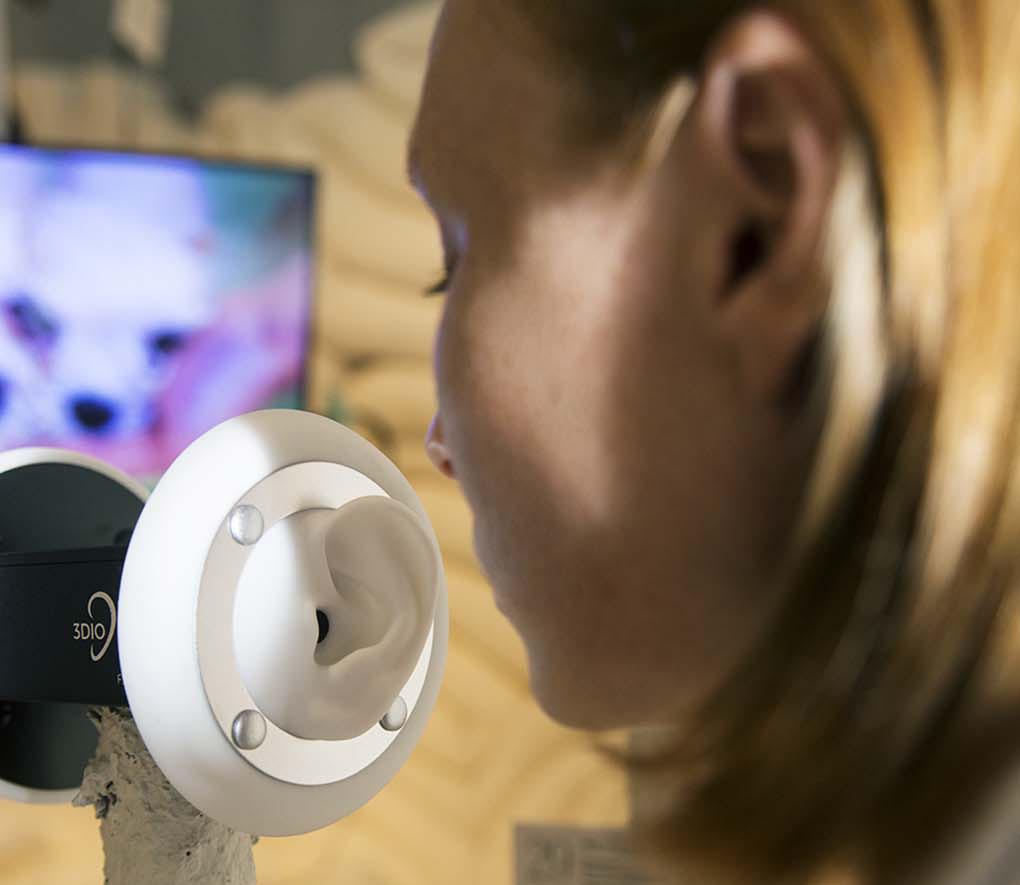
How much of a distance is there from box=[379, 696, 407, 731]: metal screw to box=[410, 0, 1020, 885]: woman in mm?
106

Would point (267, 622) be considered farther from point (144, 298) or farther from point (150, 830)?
point (144, 298)

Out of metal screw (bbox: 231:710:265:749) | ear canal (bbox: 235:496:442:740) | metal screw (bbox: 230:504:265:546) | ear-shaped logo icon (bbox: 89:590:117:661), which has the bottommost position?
ear-shaped logo icon (bbox: 89:590:117:661)

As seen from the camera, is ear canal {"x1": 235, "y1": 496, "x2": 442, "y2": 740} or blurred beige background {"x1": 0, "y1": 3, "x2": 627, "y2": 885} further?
blurred beige background {"x1": 0, "y1": 3, "x2": 627, "y2": 885}

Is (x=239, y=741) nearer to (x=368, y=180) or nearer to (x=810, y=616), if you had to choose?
(x=810, y=616)

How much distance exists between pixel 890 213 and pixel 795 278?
0.03 meters

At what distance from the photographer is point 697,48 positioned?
1.01ft

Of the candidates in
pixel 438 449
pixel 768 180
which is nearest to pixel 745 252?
pixel 768 180

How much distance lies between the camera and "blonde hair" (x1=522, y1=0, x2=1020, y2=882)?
0.26 meters

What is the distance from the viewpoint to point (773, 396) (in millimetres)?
301

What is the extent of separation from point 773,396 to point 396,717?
23 cm

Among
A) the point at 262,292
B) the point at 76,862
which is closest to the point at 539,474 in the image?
the point at 76,862

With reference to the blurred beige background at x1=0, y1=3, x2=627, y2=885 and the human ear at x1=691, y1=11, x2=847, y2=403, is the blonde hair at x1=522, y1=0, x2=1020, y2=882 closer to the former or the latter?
the human ear at x1=691, y1=11, x2=847, y2=403

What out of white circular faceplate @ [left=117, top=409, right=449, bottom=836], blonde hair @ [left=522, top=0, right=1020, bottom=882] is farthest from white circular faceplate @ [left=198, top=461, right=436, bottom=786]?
blonde hair @ [left=522, top=0, right=1020, bottom=882]

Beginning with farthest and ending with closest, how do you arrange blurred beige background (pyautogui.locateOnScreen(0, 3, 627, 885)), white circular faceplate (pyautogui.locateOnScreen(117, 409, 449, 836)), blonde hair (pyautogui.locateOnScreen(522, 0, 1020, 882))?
blurred beige background (pyautogui.locateOnScreen(0, 3, 627, 885))
white circular faceplate (pyautogui.locateOnScreen(117, 409, 449, 836))
blonde hair (pyautogui.locateOnScreen(522, 0, 1020, 882))
